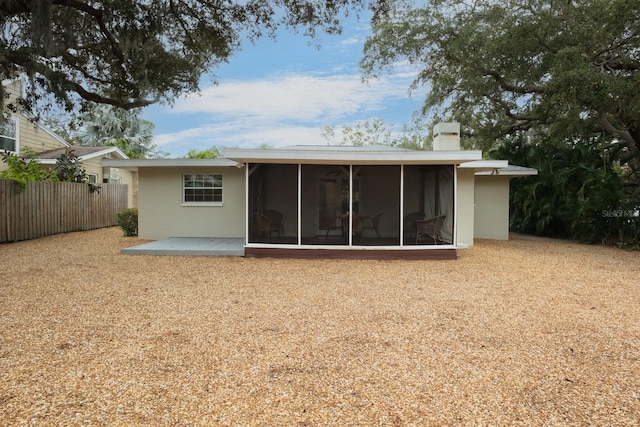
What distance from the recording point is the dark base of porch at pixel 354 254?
29.9 ft

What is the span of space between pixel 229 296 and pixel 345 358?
262 cm

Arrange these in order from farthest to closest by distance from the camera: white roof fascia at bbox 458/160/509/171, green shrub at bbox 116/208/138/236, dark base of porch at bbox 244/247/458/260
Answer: green shrub at bbox 116/208/138/236
white roof fascia at bbox 458/160/509/171
dark base of porch at bbox 244/247/458/260

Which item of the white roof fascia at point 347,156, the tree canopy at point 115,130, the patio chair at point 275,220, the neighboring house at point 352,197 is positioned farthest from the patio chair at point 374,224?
the tree canopy at point 115,130

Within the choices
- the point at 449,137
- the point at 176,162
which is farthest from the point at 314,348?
the point at 176,162

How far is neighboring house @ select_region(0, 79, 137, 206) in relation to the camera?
15.2 meters

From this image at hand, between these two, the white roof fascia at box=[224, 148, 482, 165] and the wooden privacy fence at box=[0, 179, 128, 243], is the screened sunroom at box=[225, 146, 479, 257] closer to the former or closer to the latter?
the white roof fascia at box=[224, 148, 482, 165]

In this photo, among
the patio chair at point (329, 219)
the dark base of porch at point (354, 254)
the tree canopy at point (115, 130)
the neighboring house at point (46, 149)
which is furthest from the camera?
the tree canopy at point (115, 130)

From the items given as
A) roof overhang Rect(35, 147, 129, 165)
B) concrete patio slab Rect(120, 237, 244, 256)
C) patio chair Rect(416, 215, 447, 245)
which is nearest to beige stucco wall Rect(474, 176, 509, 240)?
patio chair Rect(416, 215, 447, 245)

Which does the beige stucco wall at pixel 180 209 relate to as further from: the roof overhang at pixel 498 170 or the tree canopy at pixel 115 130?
the tree canopy at pixel 115 130

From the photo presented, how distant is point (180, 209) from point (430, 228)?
275 inches

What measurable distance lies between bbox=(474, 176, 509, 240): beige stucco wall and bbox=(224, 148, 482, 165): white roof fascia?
520 centimetres

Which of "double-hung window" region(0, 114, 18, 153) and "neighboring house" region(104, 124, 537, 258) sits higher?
"double-hung window" region(0, 114, 18, 153)

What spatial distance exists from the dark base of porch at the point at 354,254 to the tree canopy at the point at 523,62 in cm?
505

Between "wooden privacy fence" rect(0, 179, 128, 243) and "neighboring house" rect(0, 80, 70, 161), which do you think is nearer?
"wooden privacy fence" rect(0, 179, 128, 243)
